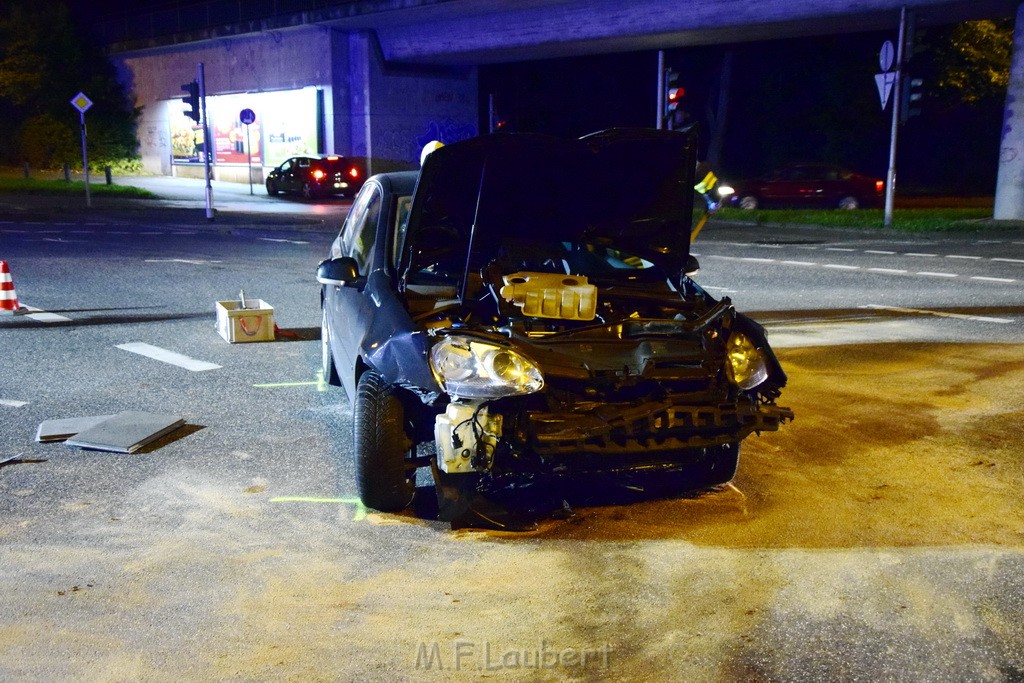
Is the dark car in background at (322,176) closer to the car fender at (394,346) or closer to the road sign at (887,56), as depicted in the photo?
the road sign at (887,56)

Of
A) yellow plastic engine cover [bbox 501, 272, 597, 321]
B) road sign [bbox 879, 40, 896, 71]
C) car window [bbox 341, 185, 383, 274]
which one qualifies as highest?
road sign [bbox 879, 40, 896, 71]

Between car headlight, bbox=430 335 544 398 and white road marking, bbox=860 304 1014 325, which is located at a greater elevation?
car headlight, bbox=430 335 544 398

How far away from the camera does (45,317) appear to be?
10.7 metres

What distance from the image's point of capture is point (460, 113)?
1561 inches

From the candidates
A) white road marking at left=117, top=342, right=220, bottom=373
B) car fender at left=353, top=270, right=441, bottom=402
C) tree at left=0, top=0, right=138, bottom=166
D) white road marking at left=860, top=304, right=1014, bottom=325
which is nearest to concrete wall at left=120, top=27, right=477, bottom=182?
tree at left=0, top=0, right=138, bottom=166

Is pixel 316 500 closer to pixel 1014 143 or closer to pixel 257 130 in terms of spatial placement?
pixel 1014 143

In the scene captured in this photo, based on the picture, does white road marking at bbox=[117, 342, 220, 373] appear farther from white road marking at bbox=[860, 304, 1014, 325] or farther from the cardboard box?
white road marking at bbox=[860, 304, 1014, 325]

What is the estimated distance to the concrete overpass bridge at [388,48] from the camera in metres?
26.1

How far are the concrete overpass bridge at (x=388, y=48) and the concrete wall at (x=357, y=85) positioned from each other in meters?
0.05

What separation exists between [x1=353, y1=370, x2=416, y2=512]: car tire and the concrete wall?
3242 centimetres

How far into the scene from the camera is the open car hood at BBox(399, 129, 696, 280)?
553cm

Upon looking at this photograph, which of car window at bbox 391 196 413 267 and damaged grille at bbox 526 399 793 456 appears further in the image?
car window at bbox 391 196 413 267

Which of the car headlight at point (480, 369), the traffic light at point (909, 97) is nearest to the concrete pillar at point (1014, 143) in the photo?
the traffic light at point (909, 97)

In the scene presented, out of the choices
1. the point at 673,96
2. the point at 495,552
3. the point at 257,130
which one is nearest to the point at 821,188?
the point at 673,96
